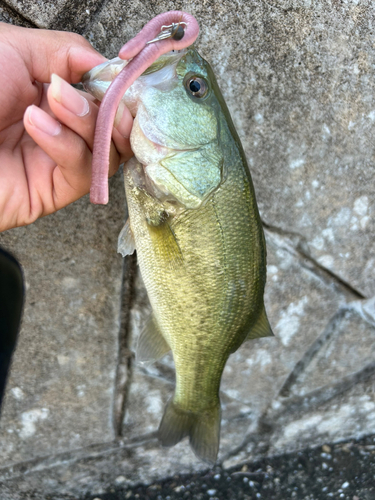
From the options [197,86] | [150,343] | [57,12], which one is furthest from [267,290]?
[57,12]

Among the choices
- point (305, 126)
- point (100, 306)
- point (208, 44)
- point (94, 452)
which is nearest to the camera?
point (208, 44)

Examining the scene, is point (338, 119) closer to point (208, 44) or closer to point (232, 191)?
point (208, 44)

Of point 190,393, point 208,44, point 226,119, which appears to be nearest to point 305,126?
point 208,44

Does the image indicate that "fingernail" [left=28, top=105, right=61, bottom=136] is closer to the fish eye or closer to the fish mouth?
the fish mouth

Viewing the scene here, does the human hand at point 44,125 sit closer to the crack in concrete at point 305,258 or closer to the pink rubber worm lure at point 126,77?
the pink rubber worm lure at point 126,77

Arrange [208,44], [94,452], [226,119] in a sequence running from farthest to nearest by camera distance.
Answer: [94,452], [208,44], [226,119]

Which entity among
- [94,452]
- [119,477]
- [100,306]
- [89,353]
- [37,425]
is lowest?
[119,477]
